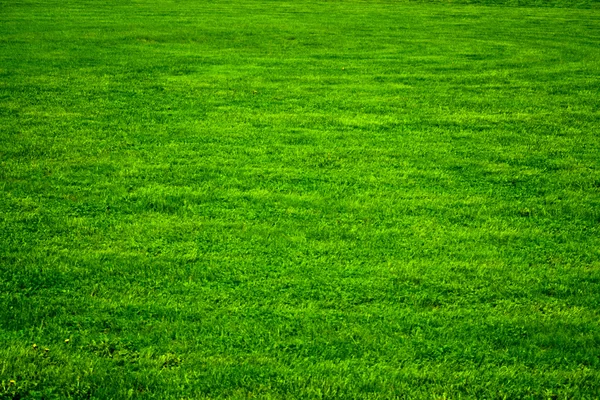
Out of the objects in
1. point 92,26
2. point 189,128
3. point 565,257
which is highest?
point 92,26

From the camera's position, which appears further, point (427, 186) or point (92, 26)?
point (92, 26)

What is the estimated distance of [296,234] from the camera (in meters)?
5.29

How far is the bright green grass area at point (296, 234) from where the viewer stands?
3656 millimetres

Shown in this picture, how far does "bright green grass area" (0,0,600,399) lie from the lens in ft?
12.0

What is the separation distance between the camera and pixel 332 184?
20.8ft

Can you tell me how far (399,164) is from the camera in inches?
275

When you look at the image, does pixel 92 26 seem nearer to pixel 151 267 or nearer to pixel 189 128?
pixel 189 128

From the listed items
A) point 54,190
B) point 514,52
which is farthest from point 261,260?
point 514,52

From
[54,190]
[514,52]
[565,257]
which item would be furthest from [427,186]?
[514,52]

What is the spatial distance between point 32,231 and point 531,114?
7079 mm

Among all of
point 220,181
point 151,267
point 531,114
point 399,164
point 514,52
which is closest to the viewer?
point 151,267

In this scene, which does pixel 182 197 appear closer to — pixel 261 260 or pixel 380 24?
pixel 261 260

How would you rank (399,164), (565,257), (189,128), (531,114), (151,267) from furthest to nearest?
1. (531,114)
2. (189,128)
3. (399,164)
4. (565,257)
5. (151,267)

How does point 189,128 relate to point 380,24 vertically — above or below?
below
